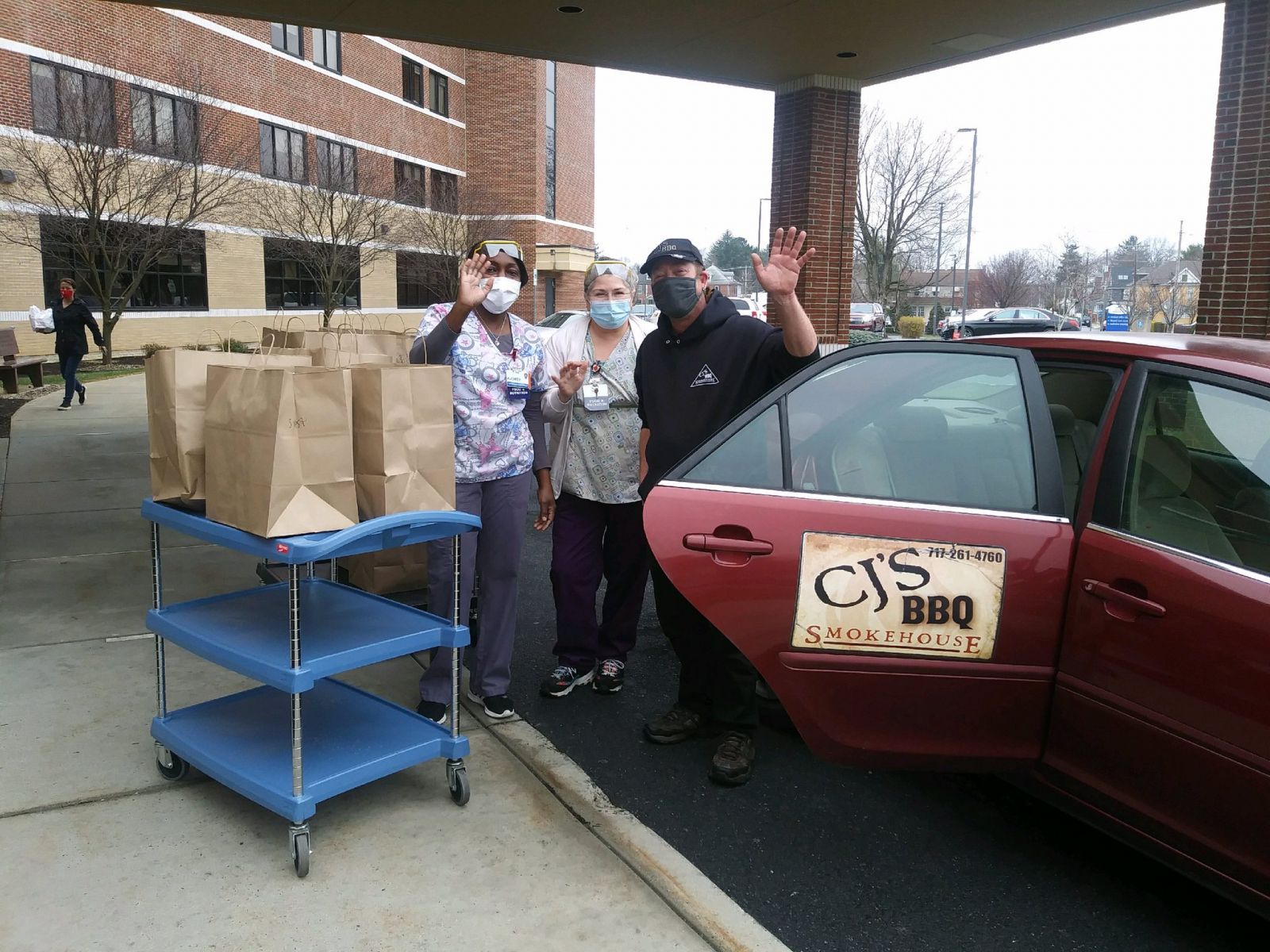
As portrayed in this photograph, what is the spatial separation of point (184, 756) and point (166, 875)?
1.50 ft

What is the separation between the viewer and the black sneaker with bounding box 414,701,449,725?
3959mm

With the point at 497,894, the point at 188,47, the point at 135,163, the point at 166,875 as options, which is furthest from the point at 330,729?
the point at 188,47

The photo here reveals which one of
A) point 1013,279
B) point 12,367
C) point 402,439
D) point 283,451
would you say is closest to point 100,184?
point 12,367

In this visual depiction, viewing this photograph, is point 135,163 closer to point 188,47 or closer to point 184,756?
point 188,47

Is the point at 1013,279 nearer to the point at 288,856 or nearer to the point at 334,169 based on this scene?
the point at 334,169

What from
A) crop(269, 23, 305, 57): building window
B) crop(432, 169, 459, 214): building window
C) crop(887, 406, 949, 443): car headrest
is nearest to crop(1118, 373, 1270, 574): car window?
crop(887, 406, 949, 443): car headrest

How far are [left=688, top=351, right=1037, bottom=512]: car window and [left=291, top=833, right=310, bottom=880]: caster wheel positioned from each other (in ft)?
5.30

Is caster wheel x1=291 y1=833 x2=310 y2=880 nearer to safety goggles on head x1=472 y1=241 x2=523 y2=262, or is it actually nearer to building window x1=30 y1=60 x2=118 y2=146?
safety goggles on head x1=472 y1=241 x2=523 y2=262

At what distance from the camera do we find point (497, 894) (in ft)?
9.45

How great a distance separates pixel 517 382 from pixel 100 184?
22.2 metres

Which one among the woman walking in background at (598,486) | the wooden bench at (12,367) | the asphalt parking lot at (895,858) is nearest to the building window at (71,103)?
the wooden bench at (12,367)

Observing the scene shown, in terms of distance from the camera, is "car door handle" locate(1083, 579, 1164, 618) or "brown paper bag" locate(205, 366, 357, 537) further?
"brown paper bag" locate(205, 366, 357, 537)

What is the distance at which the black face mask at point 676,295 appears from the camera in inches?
151

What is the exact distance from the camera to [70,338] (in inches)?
597
